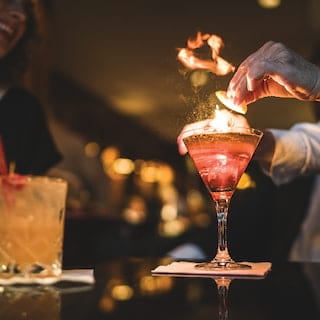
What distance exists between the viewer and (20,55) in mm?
2078

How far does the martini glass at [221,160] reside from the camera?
38.8 inches

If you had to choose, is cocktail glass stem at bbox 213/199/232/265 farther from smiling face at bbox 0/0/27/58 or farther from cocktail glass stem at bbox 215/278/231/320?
smiling face at bbox 0/0/27/58

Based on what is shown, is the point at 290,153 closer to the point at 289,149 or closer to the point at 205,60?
the point at 289,149

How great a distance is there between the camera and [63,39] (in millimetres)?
5777

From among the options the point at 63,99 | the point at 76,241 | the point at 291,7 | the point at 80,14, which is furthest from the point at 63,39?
the point at 76,241

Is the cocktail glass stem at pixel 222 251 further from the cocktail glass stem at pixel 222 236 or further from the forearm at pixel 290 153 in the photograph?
the forearm at pixel 290 153

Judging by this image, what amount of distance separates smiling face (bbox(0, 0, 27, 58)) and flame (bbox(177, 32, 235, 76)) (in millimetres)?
853

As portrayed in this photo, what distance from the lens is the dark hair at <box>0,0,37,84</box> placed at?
2029 millimetres

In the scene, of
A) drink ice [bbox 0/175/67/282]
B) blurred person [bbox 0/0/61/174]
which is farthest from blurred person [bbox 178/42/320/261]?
blurred person [bbox 0/0/61/174]

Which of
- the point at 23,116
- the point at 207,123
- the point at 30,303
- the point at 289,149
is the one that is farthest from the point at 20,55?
the point at 30,303

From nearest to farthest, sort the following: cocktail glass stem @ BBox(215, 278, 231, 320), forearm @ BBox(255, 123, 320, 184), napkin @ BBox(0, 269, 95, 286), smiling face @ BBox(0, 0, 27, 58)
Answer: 1. cocktail glass stem @ BBox(215, 278, 231, 320)
2. napkin @ BBox(0, 269, 95, 286)
3. forearm @ BBox(255, 123, 320, 184)
4. smiling face @ BBox(0, 0, 27, 58)

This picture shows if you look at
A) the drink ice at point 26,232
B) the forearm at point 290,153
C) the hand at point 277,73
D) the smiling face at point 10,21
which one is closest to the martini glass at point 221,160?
the hand at point 277,73

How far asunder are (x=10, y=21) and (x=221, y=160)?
113cm

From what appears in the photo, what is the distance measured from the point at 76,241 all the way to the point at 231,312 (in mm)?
2280
